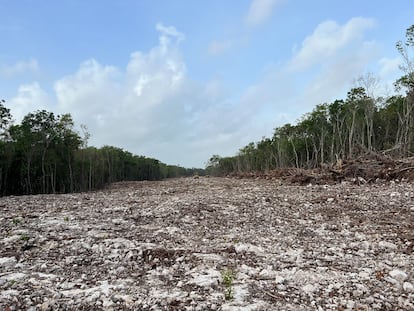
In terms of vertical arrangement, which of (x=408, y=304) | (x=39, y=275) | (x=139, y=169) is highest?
(x=139, y=169)

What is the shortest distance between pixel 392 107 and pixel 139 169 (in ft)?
204

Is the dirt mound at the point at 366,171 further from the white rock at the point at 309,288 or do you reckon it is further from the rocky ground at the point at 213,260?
the white rock at the point at 309,288

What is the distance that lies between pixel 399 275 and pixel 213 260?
103 inches

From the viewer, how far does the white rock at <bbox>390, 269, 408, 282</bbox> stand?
4203mm

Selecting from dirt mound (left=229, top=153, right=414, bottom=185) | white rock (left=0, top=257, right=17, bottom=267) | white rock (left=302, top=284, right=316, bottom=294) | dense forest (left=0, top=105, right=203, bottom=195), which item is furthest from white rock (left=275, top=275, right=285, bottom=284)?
dense forest (left=0, top=105, right=203, bottom=195)

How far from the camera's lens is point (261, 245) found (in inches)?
229

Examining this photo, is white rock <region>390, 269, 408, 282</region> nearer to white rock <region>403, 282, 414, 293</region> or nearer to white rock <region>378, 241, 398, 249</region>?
white rock <region>403, 282, 414, 293</region>

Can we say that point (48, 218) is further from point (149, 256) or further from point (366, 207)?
point (366, 207)

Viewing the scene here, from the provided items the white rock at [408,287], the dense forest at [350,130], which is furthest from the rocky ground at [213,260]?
the dense forest at [350,130]

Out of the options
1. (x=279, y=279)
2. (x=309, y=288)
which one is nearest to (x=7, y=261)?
(x=279, y=279)

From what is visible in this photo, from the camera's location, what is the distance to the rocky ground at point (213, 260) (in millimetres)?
3758

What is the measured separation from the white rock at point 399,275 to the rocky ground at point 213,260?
0.04ft

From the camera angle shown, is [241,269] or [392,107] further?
[392,107]

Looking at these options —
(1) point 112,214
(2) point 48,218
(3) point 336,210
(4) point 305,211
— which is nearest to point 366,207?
(3) point 336,210
